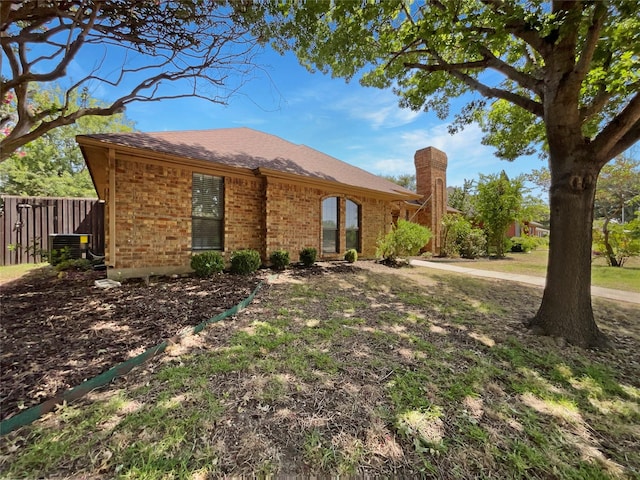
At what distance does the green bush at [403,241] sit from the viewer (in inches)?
384

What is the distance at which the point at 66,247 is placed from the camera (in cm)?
790

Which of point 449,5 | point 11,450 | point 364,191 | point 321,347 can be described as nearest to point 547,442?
point 321,347

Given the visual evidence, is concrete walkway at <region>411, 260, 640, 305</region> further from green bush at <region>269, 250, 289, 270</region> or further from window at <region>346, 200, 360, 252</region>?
green bush at <region>269, 250, 289, 270</region>

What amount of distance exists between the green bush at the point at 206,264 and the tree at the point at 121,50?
3.69 meters

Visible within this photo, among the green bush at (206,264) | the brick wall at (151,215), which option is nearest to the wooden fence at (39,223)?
the brick wall at (151,215)

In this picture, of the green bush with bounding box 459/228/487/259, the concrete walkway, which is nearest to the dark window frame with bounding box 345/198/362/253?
the concrete walkway

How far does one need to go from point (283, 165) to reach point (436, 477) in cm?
887

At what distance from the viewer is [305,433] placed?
6.17 feet

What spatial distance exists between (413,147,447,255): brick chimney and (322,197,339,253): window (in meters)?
7.03

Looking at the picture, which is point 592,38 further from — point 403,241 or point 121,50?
point 121,50

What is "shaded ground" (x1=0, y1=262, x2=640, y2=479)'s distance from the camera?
165 centimetres

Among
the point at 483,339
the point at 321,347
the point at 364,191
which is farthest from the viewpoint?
the point at 364,191

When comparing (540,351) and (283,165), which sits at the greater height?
(283,165)

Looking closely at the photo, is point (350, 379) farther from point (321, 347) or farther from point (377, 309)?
point (377, 309)
